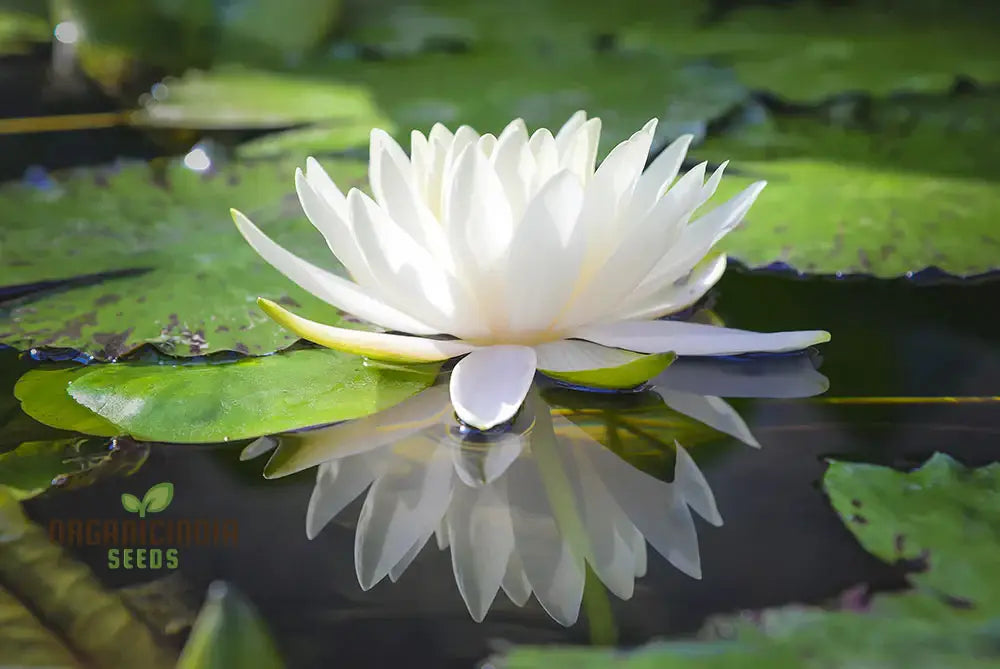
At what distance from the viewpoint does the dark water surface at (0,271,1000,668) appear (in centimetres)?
42

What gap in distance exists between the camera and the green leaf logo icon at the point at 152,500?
518 mm

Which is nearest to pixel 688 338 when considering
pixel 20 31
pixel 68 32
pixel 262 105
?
pixel 262 105

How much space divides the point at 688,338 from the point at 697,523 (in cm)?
18

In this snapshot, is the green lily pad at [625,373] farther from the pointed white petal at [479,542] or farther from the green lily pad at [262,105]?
the green lily pad at [262,105]

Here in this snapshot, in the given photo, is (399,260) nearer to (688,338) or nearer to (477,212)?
(477,212)

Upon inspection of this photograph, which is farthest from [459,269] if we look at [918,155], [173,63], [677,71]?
[173,63]

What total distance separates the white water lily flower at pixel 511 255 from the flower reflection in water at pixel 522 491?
35mm

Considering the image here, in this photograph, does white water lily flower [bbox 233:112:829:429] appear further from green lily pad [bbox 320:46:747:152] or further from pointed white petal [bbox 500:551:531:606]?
green lily pad [bbox 320:46:747:152]

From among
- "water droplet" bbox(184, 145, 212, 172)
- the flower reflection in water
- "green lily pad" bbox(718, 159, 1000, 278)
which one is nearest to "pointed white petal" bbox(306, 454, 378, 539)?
the flower reflection in water

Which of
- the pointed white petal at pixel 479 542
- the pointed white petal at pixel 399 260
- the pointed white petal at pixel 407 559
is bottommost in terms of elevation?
the pointed white petal at pixel 407 559

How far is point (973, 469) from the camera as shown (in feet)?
1.71

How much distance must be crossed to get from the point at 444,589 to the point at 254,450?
0.63 feet

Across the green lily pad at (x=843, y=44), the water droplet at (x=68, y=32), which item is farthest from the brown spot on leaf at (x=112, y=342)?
the water droplet at (x=68, y=32)

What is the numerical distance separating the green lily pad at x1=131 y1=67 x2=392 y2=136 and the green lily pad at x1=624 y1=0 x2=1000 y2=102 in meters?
0.57
